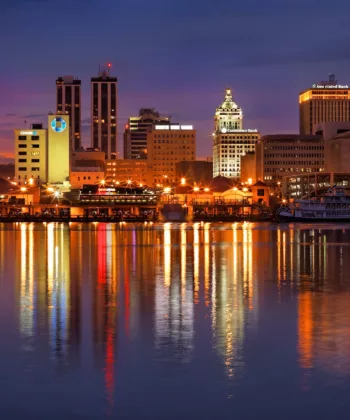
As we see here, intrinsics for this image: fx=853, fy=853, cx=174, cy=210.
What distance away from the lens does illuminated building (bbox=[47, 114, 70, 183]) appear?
582 ft

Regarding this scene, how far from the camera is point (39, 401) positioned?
14.3 meters

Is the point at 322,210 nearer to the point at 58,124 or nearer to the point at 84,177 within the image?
the point at 58,124

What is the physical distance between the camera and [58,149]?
586 feet

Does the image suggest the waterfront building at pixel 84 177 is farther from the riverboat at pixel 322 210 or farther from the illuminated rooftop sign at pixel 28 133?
the riverboat at pixel 322 210

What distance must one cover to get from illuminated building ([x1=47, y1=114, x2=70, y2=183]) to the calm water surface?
143700mm

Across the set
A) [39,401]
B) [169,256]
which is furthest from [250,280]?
[39,401]

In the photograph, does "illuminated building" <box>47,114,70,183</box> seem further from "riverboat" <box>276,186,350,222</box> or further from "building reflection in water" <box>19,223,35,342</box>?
"building reflection in water" <box>19,223,35,342</box>

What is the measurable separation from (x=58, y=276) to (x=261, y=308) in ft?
38.5

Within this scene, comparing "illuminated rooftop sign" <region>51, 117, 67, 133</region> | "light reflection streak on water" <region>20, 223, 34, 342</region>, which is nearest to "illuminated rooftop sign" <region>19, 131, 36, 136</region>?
"illuminated rooftop sign" <region>51, 117, 67, 133</region>

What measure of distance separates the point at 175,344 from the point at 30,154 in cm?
16308

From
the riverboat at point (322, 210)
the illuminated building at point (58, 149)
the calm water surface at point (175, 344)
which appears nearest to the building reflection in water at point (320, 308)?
the calm water surface at point (175, 344)

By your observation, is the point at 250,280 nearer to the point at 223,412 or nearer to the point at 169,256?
the point at 169,256

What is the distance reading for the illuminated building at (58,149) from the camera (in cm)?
17738

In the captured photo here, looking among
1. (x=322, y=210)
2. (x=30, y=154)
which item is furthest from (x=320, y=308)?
(x=30, y=154)
